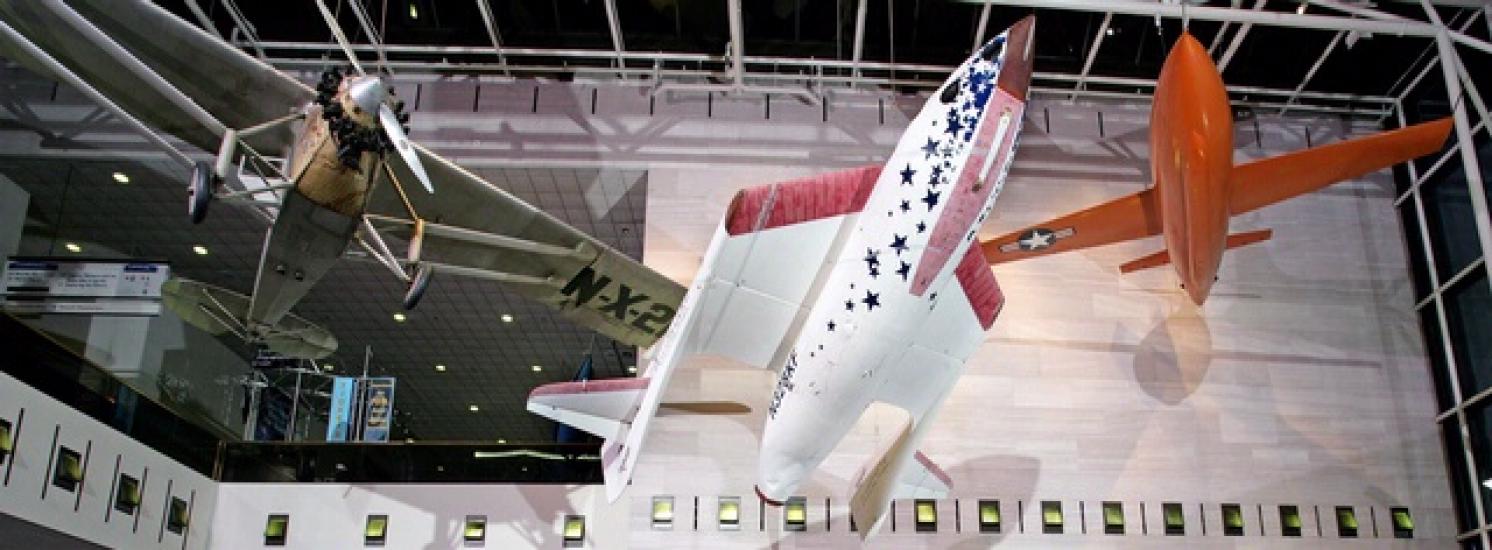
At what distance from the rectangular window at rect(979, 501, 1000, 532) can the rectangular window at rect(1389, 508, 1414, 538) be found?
433 centimetres

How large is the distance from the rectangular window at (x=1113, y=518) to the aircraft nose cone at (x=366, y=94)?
8223mm

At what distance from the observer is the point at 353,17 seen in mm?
14422

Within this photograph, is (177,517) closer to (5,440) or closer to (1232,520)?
(5,440)

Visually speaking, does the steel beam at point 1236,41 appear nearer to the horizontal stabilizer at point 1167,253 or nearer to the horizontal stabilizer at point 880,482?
the horizontal stabilizer at point 1167,253

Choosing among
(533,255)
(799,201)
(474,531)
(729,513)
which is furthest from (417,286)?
(729,513)

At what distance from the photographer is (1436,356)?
1396 centimetres

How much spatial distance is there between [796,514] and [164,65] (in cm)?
728

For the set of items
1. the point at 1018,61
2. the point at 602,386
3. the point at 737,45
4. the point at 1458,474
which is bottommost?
the point at 1458,474

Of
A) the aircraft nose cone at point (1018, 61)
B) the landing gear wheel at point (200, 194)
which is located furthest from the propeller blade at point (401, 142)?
the aircraft nose cone at point (1018, 61)

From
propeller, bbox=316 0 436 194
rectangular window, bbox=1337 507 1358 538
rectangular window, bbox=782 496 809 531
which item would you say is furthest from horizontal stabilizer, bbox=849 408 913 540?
rectangular window, bbox=1337 507 1358 538

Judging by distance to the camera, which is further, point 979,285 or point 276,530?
point 276,530

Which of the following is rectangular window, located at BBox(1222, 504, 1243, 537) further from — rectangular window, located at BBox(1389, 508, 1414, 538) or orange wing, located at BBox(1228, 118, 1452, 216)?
orange wing, located at BBox(1228, 118, 1452, 216)

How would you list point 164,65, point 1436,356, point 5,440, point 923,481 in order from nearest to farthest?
point 5,440 → point 164,65 → point 923,481 → point 1436,356

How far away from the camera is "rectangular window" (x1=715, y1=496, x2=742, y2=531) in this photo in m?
12.4
